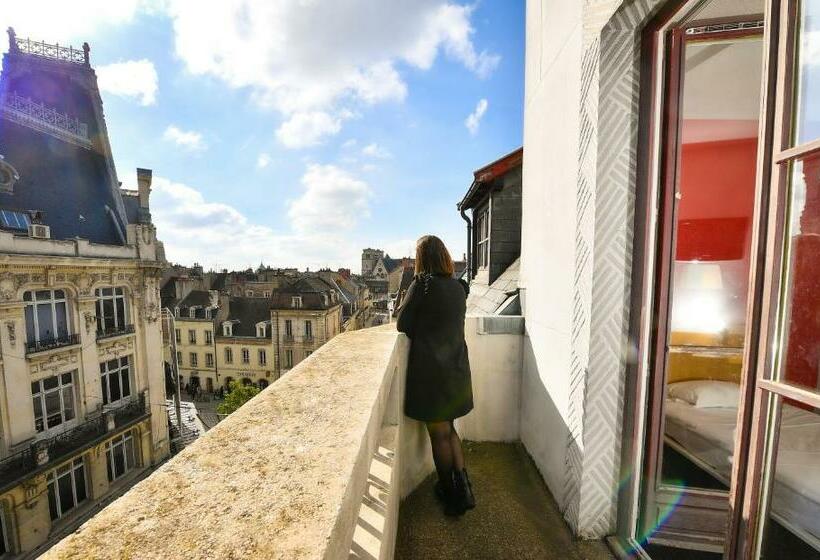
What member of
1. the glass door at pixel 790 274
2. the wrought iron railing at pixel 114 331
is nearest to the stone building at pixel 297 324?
the wrought iron railing at pixel 114 331

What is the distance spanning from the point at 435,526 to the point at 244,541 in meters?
2.32

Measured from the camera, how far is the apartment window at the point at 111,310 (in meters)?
13.3

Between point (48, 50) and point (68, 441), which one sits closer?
point (68, 441)

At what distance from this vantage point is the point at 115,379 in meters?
14.0

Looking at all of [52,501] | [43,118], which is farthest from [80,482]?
[43,118]

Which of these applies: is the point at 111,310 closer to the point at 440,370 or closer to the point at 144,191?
the point at 144,191

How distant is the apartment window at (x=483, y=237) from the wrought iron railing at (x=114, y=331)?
1505 cm

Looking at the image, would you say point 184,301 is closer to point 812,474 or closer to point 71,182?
point 71,182

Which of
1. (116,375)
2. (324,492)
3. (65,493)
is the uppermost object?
(324,492)

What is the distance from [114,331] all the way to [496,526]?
55.7 feet

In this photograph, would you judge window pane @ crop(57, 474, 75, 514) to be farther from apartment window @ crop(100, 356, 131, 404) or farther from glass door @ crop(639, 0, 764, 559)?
glass door @ crop(639, 0, 764, 559)

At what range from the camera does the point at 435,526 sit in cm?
251

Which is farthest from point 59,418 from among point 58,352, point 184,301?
point 184,301

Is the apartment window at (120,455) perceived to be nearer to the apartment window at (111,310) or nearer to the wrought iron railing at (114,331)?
the wrought iron railing at (114,331)
